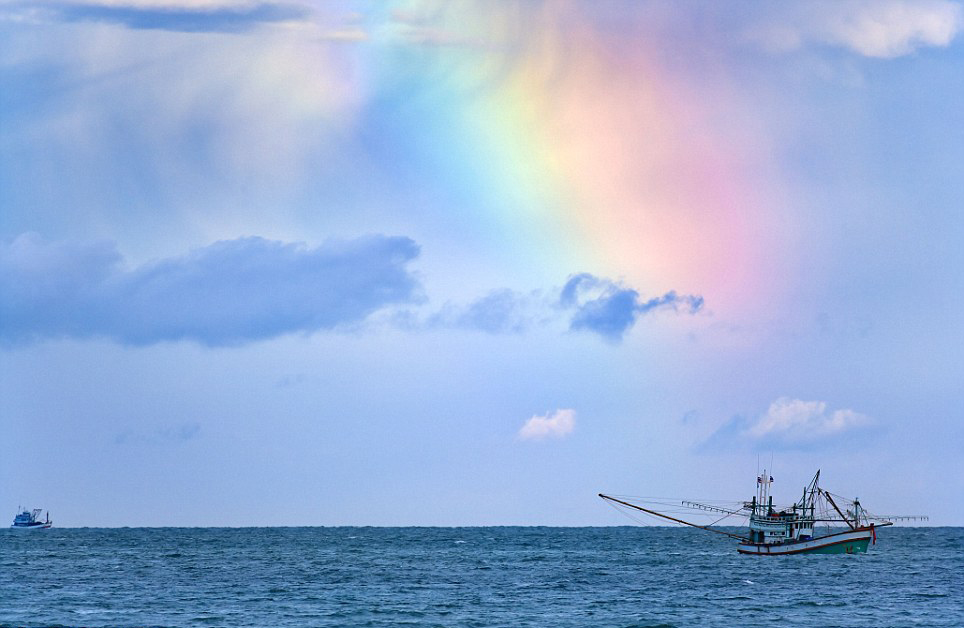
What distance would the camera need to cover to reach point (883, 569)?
161 meters

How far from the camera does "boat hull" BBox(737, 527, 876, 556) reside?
581ft

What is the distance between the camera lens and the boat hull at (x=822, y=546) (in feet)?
581

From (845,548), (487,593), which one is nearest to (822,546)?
(845,548)

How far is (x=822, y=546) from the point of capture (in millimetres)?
181750

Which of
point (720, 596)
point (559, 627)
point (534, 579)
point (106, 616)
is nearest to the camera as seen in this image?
point (559, 627)

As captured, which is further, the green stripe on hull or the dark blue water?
the green stripe on hull

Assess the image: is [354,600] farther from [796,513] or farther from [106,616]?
[796,513]

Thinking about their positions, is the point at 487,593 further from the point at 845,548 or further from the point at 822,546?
the point at 845,548

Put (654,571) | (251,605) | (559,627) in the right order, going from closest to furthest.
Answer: (559,627) < (251,605) < (654,571)

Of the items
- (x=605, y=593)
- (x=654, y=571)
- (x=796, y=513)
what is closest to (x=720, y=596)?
(x=605, y=593)

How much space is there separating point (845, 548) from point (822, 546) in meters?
5.14

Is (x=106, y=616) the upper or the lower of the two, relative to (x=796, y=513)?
lower

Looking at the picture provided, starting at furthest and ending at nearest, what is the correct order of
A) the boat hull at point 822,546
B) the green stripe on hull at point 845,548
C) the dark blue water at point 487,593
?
the green stripe on hull at point 845,548, the boat hull at point 822,546, the dark blue water at point 487,593

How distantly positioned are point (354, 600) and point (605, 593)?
24958 millimetres
